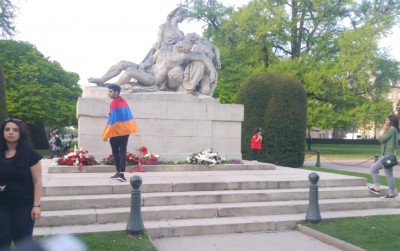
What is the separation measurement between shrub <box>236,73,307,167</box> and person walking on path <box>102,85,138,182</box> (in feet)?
37.4

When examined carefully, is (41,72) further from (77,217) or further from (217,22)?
(77,217)

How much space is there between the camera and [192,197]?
26.1 ft

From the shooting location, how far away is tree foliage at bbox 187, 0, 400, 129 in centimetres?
3011

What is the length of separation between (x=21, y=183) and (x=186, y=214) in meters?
3.74

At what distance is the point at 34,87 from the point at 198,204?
102 ft

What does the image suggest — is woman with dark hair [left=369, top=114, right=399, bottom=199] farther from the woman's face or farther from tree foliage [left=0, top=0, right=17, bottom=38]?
tree foliage [left=0, top=0, right=17, bottom=38]

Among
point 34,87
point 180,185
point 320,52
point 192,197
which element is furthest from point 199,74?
point 34,87

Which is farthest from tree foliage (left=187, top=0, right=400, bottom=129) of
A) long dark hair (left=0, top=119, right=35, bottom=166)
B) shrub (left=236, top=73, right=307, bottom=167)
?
long dark hair (left=0, top=119, right=35, bottom=166)

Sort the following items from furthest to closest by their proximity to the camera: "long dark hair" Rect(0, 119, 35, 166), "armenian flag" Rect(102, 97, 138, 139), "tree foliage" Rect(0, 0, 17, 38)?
1. "tree foliage" Rect(0, 0, 17, 38)
2. "armenian flag" Rect(102, 97, 138, 139)
3. "long dark hair" Rect(0, 119, 35, 166)

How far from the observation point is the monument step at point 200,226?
21.3 feet

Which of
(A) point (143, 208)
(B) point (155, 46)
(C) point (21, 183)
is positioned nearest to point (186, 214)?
(A) point (143, 208)

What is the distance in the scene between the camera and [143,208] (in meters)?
7.39

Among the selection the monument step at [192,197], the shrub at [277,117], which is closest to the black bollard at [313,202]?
the monument step at [192,197]

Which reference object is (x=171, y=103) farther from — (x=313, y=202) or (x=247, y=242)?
(x=247, y=242)
